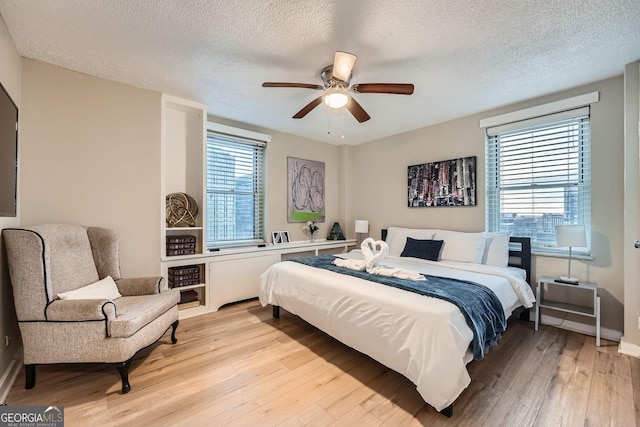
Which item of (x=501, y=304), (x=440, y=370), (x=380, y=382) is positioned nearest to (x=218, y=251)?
(x=380, y=382)

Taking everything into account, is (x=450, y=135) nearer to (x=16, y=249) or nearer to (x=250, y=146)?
(x=250, y=146)

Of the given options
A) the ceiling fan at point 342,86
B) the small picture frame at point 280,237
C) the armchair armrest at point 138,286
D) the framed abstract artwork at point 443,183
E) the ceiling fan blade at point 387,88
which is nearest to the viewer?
the ceiling fan at point 342,86

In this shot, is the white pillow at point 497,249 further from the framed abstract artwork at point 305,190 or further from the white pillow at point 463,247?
the framed abstract artwork at point 305,190

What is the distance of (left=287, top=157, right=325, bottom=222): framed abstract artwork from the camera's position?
14.6ft

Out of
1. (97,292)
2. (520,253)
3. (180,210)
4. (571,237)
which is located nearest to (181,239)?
(180,210)

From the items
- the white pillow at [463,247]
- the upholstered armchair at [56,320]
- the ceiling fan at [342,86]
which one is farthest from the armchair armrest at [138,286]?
the white pillow at [463,247]

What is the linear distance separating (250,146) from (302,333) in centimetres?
277

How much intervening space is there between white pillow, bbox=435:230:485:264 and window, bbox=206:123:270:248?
2.64 metres

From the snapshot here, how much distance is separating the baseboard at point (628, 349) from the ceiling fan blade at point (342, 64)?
3.29m

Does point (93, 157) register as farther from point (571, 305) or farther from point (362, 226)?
point (571, 305)

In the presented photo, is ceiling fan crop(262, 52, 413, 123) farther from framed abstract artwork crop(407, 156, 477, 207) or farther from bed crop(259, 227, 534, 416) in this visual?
framed abstract artwork crop(407, 156, 477, 207)

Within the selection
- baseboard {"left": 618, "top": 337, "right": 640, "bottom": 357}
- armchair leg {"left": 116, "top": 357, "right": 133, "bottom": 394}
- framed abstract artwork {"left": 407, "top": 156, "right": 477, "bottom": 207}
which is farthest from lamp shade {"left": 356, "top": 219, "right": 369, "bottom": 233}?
armchair leg {"left": 116, "top": 357, "right": 133, "bottom": 394}

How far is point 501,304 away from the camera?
2137 millimetres

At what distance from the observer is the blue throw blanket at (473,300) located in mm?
1720
